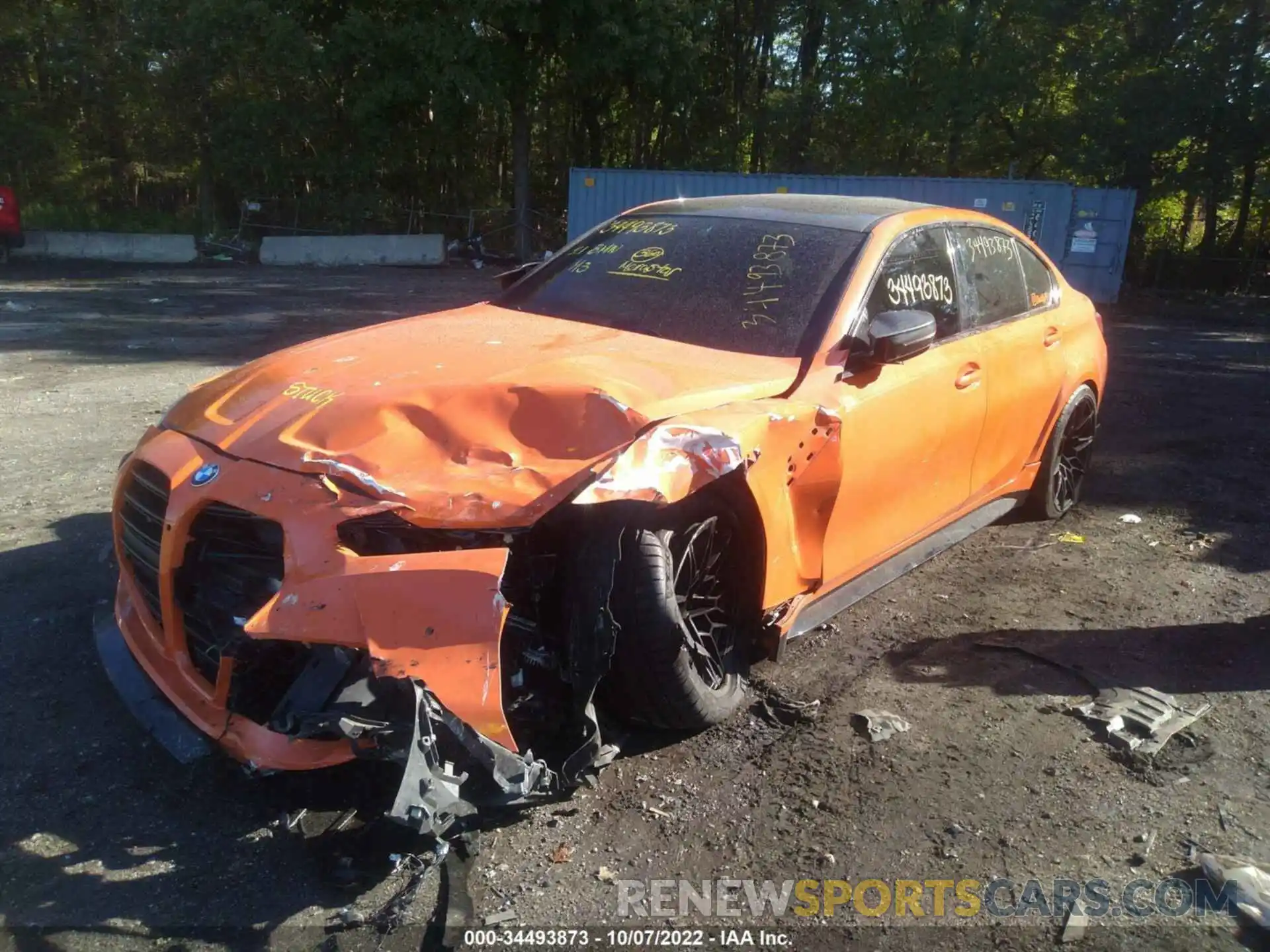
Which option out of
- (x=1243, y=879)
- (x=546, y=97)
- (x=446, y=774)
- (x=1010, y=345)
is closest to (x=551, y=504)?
(x=446, y=774)

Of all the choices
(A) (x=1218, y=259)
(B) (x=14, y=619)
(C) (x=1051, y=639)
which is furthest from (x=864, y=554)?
(A) (x=1218, y=259)

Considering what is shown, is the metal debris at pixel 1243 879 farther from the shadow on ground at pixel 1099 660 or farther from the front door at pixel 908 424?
the front door at pixel 908 424

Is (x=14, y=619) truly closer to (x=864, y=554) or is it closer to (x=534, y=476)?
(x=534, y=476)

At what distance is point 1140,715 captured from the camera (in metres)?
3.68

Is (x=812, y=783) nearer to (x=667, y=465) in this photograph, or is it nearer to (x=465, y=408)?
(x=667, y=465)

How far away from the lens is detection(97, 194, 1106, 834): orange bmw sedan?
8.53 feet

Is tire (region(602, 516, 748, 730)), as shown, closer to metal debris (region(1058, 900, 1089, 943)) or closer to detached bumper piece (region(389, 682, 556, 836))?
detached bumper piece (region(389, 682, 556, 836))

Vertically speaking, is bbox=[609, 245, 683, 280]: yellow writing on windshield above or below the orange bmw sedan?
above

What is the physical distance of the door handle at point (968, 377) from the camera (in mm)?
4234

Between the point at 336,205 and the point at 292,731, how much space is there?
26.6 m

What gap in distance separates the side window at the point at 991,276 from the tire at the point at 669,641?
6.60ft

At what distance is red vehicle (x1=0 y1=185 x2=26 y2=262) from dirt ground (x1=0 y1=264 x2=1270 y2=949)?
18.0 metres

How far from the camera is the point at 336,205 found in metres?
26.9

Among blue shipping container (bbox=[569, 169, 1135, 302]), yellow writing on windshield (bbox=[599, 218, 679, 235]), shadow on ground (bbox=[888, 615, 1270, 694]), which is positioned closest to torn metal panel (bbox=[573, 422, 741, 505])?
shadow on ground (bbox=[888, 615, 1270, 694])
